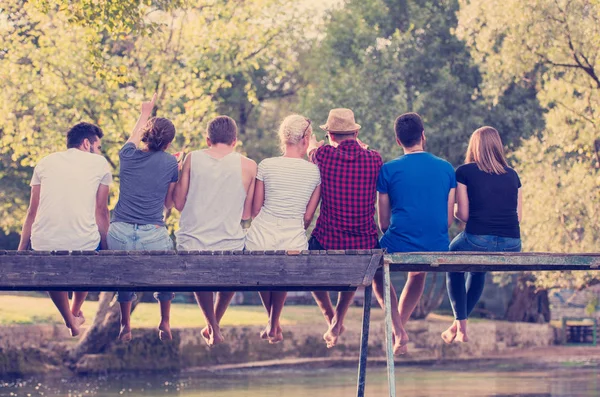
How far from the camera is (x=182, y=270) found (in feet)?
29.7

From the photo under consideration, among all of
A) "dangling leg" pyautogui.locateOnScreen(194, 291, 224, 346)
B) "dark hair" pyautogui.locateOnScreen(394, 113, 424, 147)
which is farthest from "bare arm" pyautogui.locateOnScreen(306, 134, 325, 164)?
"dangling leg" pyautogui.locateOnScreen(194, 291, 224, 346)

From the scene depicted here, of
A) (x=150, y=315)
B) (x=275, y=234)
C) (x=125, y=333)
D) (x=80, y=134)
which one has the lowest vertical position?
(x=125, y=333)

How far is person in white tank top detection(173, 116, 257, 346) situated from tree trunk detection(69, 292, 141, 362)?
17.9 meters

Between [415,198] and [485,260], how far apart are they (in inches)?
44.2

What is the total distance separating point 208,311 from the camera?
10.7m

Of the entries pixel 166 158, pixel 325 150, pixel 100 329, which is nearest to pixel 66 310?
pixel 166 158

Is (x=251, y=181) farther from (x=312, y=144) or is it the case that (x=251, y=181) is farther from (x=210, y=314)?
(x=210, y=314)

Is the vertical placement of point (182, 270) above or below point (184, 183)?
below

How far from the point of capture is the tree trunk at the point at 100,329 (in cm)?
2756

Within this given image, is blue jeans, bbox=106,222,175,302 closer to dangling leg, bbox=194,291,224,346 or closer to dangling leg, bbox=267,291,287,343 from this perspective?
dangling leg, bbox=194,291,224,346

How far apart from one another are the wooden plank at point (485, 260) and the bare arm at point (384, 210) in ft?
1.90

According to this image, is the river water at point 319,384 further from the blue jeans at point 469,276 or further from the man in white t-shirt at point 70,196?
the man in white t-shirt at point 70,196

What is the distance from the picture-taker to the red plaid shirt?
32.6 feet

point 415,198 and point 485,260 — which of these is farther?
point 415,198
